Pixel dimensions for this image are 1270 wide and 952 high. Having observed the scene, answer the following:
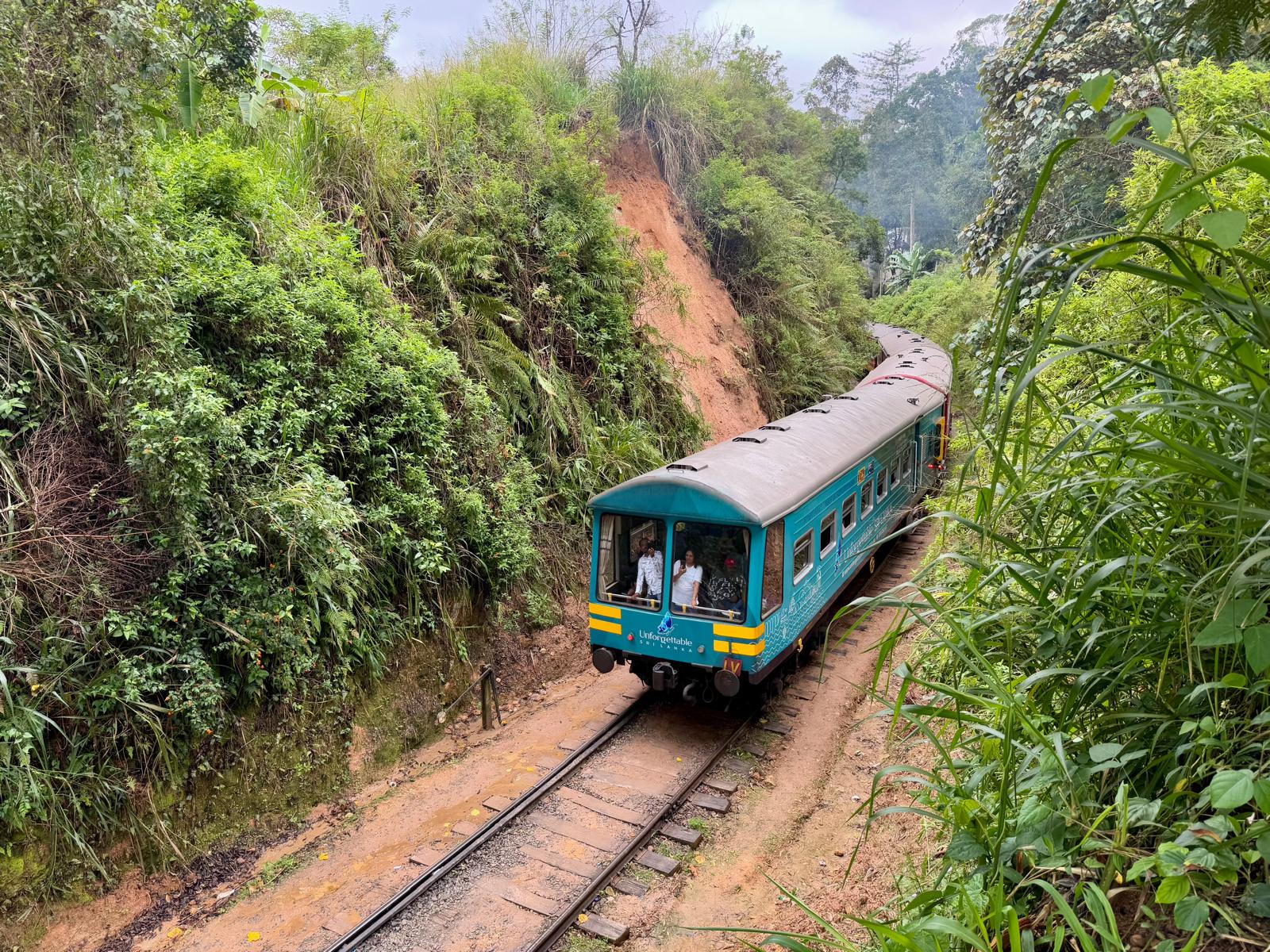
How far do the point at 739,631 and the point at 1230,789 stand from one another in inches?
208

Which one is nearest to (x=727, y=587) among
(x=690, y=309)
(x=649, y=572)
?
(x=649, y=572)

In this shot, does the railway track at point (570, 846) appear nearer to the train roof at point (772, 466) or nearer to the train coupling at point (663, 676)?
the train coupling at point (663, 676)

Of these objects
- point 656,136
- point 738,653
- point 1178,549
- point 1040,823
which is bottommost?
point 738,653

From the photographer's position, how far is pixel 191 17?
624 cm

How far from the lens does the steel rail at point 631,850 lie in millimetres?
5002

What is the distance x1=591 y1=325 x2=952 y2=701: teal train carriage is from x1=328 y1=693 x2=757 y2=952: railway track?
0.71m

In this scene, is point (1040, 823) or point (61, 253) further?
point (61, 253)

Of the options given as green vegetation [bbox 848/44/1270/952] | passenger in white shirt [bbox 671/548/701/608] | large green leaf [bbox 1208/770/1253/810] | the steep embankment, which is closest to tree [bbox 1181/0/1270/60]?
green vegetation [bbox 848/44/1270/952]

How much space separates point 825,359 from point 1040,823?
59.9ft

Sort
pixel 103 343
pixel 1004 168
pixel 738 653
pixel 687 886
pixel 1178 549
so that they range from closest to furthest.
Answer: pixel 1178 549 < pixel 687 886 < pixel 103 343 < pixel 738 653 < pixel 1004 168

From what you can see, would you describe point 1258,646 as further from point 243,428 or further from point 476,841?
point 243,428

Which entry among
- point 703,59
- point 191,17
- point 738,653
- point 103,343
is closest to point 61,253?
point 103,343

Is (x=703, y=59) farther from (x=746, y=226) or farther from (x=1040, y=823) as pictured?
(x=1040, y=823)

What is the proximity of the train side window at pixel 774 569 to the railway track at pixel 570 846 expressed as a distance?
159 cm
